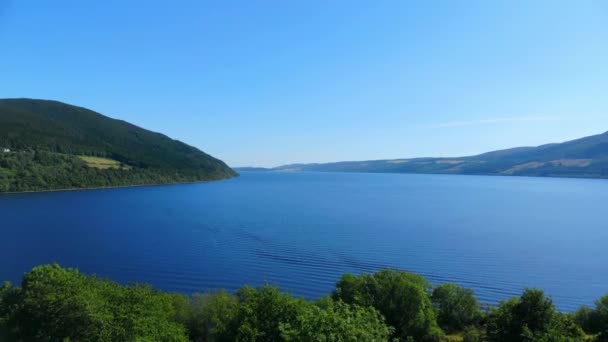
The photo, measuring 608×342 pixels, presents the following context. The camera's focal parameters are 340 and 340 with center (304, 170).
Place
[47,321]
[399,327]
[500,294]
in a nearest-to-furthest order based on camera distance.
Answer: [47,321] < [399,327] < [500,294]

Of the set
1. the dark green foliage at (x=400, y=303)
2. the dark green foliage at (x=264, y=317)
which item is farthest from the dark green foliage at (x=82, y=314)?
the dark green foliage at (x=400, y=303)

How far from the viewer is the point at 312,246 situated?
60312 mm

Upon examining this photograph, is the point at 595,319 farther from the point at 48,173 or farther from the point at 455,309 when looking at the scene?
the point at 48,173

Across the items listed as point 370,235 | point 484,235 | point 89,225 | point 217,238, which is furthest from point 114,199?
point 484,235

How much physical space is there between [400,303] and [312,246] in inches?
1347

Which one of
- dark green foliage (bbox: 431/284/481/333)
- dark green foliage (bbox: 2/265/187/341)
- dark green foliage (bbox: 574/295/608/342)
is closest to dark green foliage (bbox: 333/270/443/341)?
dark green foliage (bbox: 431/284/481/333)

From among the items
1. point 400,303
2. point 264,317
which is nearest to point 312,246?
point 400,303

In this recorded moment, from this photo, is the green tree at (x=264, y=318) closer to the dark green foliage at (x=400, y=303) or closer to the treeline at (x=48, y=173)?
the dark green foliage at (x=400, y=303)

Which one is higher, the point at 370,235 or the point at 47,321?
the point at 47,321

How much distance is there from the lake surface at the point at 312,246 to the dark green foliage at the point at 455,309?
10.7 meters

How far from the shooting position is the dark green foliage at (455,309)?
96.8 feet

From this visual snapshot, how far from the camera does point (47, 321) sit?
70.2ft

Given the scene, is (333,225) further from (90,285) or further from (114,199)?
(114,199)

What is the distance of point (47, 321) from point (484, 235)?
71609 millimetres
